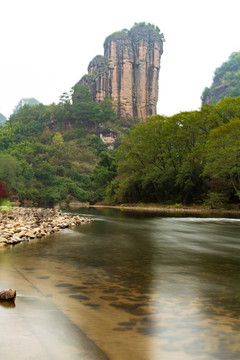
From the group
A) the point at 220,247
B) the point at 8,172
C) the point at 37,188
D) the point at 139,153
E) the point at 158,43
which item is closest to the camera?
the point at 220,247

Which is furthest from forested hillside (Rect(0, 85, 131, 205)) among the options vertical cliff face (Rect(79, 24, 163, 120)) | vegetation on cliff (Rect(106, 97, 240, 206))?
vegetation on cliff (Rect(106, 97, 240, 206))

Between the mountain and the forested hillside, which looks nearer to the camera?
the forested hillside

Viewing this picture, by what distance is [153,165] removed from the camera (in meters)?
45.9

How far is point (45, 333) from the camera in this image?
2773 millimetres

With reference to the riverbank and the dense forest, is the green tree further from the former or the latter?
the riverbank

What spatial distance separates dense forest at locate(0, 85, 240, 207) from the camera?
115ft

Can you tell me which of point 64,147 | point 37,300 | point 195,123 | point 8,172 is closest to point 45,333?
point 37,300

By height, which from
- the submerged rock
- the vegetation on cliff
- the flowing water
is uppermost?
the vegetation on cliff

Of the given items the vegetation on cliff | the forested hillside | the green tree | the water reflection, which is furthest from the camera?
the forested hillside

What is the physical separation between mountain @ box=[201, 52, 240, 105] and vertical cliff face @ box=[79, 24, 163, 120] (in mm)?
29961

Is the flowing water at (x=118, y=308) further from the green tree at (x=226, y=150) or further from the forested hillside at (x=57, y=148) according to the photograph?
the forested hillside at (x=57, y=148)

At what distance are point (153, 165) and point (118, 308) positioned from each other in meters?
42.9

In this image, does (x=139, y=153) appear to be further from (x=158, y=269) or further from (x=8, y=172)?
(x=158, y=269)

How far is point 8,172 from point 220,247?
165ft
